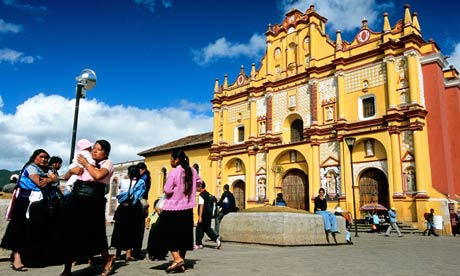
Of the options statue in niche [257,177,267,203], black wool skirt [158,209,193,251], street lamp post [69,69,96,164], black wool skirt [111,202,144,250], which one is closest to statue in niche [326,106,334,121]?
statue in niche [257,177,267,203]

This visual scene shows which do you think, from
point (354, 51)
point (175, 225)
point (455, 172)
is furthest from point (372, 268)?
point (354, 51)

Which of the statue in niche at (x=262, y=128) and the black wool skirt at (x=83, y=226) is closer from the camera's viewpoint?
the black wool skirt at (x=83, y=226)

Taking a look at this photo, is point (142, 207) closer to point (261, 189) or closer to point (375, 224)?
point (375, 224)

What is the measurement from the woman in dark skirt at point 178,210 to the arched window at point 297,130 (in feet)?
67.7

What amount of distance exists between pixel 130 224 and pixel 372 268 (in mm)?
4022

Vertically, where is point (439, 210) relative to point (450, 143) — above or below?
below

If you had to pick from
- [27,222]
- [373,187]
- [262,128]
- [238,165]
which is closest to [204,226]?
[27,222]

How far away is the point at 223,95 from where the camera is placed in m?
31.0

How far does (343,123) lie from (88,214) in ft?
64.5

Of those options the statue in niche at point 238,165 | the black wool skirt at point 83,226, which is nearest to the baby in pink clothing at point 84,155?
the black wool skirt at point 83,226

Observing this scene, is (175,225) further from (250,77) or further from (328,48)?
(250,77)

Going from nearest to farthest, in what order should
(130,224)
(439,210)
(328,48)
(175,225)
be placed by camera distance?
(175,225) → (130,224) → (439,210) → (328,48)

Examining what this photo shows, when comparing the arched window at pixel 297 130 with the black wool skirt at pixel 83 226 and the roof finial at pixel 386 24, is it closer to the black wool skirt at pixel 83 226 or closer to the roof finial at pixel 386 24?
the roof finial at pixel 386 24

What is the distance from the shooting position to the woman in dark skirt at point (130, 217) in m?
6.40
